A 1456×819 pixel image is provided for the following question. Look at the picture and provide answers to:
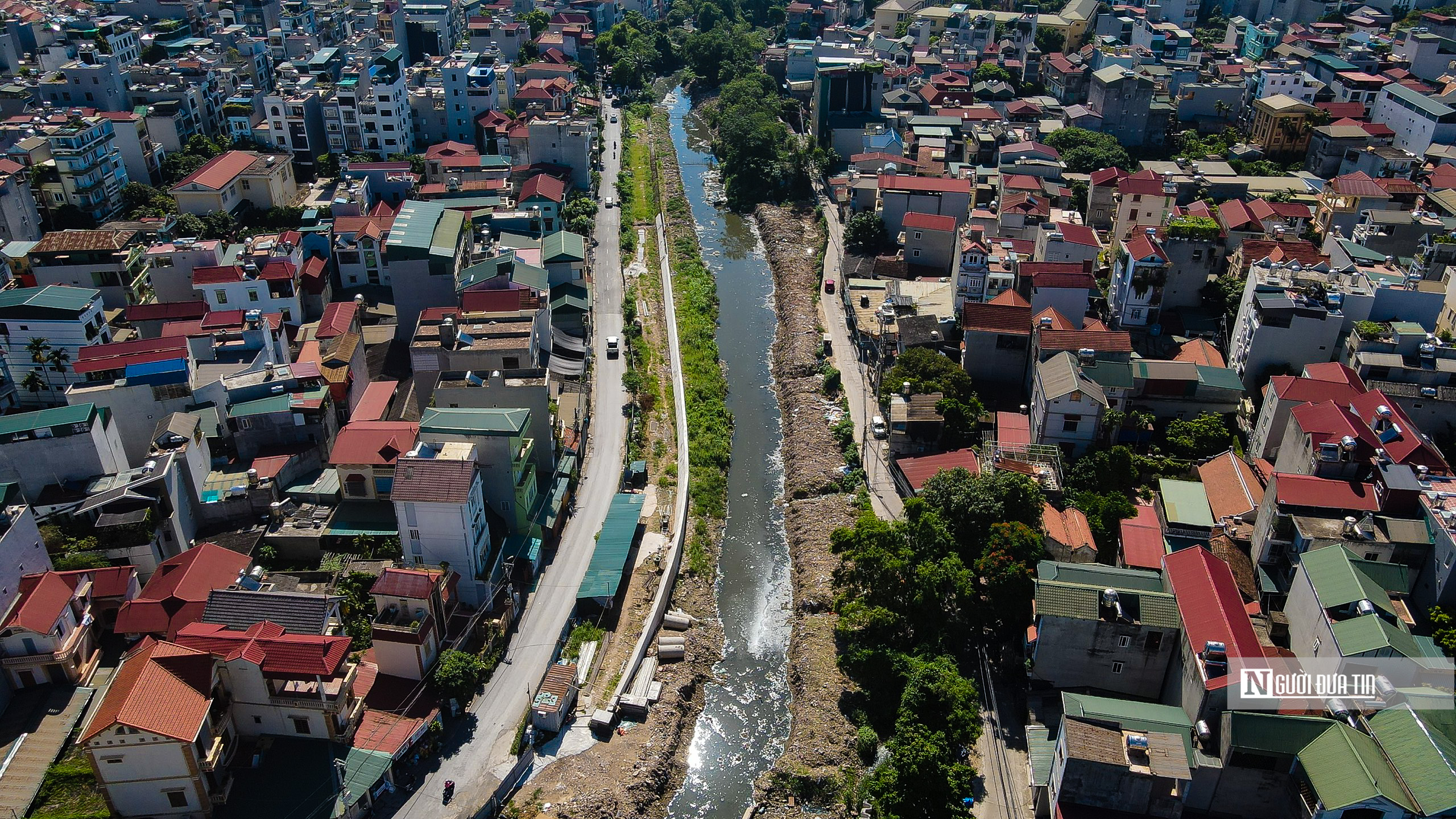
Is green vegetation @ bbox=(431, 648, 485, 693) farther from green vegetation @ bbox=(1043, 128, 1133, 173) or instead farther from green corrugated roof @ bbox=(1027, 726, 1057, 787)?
green vegetation @ bbox=(1043, 128, 1133, 173)

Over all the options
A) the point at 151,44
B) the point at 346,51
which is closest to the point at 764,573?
the point at 346,51

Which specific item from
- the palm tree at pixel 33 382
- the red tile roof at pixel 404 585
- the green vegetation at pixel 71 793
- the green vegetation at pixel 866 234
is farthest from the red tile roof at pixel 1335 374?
the palm tree at pixel 33 382

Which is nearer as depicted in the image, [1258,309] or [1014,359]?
[1258,309]

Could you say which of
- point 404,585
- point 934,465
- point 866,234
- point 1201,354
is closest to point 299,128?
point 866,234

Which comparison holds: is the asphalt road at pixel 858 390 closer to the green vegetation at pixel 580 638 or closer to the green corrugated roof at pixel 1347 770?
the green vegetation at pixel 580 638

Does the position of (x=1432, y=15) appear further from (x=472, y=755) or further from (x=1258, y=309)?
(x=472, y=755)

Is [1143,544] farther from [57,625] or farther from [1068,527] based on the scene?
[57,625]
